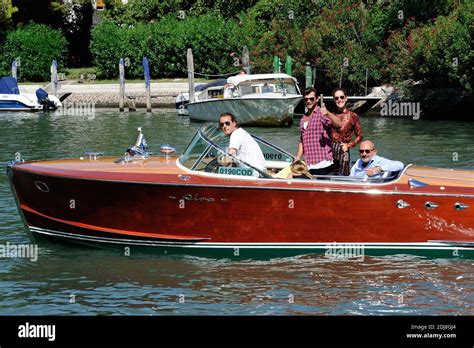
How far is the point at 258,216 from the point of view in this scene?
39.6ft

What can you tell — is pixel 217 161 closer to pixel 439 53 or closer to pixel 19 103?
pixel 439 53

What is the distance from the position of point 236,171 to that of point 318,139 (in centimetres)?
127

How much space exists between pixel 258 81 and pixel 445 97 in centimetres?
636

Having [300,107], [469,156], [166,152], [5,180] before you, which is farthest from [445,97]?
[166,152]

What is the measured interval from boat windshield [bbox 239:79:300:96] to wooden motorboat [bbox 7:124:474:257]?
21.4 meters

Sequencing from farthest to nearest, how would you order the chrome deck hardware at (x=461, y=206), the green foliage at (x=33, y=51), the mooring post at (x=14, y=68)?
the green foliage at (x=33, y=51) < the mooring post at (x=14, y=68) < the chrome deck hardware at (x=461, y=206)

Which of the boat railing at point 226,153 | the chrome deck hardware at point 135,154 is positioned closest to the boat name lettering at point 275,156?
the boat railing at point 226,153

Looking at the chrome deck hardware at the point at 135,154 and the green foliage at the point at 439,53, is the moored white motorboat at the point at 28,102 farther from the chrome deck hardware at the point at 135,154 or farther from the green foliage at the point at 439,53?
the chrome deck hardware at the point at 135,154

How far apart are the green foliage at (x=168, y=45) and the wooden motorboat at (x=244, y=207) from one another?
3440cm

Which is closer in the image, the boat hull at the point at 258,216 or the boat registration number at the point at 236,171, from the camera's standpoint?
the boat hull at the point at 258,216

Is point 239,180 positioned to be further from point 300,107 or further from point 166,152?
point 300,107

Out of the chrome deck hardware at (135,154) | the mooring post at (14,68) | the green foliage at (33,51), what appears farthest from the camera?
the green foliage at (33,51)

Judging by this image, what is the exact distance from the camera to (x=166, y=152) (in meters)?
13.4

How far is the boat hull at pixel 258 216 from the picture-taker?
38.6ft
